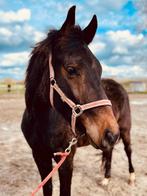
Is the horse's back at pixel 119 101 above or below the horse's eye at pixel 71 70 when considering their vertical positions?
below

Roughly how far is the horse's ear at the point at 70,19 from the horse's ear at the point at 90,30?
0.50ft

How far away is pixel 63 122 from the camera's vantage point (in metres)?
3.59

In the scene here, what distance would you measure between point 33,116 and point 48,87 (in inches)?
23.9

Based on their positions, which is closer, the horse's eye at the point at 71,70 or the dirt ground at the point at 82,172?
the horse's eye at the point at 71,70

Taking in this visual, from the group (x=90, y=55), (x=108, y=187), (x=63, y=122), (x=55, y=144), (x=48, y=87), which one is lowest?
(x=108, y=187)

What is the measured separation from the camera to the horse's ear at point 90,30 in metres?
3.16

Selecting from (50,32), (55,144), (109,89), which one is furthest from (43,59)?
(109,89)

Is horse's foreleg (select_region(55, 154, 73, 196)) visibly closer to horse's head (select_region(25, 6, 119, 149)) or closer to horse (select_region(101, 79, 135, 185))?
horse's head (select_region(25, 6, 119, 149))

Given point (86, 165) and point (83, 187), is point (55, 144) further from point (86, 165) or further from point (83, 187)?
point (86, 165)

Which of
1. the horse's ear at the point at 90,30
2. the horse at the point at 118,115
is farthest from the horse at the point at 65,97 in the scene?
the horse at the point at 118,115

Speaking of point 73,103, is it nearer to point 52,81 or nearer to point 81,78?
point 81,78

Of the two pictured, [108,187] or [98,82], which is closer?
[98,82]

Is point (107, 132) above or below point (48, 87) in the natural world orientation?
below

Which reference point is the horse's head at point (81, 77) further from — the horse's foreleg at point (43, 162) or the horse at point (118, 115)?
the horse at point (118, 115)
